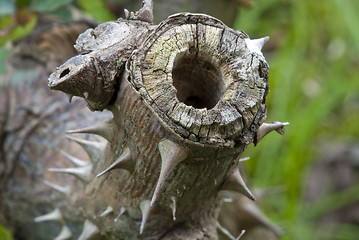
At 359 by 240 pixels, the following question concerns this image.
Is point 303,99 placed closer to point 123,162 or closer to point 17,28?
point 17,28

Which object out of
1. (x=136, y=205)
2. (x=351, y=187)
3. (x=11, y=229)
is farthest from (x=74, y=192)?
(x=351, y=187)

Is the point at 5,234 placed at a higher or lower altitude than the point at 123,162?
lower

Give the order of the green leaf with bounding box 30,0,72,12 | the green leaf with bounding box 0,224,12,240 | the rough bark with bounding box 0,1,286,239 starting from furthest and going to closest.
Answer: the green leaf with bounding box 0,224,12,240, the green leaf with bounding box 30,0,72,12, the rough bark with bounding box 0,1,286,239

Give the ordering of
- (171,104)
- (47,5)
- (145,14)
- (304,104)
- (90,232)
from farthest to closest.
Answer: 1. (304,104)
2. (47,5)
3. (90,232)
4. (145,14)
5. (171,104)

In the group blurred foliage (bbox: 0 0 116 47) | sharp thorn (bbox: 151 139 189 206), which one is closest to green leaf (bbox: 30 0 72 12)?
blurred foliage (bbox: 0 0 116 47)

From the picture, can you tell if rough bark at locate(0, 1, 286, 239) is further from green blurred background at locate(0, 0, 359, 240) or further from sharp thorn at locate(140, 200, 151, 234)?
green blurred background at locate(0, 0, 359, 240)

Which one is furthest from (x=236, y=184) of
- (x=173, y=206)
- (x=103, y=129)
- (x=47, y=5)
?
(x=47, y=5)

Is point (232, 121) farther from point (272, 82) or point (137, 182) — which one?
point (272, 82)
